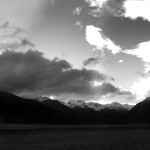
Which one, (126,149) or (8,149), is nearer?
(126,149)

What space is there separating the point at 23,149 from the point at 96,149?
38.4ft

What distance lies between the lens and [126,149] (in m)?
46.6

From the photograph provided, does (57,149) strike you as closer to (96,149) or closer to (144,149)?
(96,149)

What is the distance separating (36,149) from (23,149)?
2.35m

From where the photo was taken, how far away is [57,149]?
1932 inches

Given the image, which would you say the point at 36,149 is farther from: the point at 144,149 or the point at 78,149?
the point at 144,149

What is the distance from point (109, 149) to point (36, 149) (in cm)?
1133

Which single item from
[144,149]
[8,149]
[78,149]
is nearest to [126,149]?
[144,149]

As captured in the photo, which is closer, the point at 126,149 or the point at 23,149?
the point at 126,149

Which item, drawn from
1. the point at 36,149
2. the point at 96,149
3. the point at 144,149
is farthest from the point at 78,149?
the point at 144,149

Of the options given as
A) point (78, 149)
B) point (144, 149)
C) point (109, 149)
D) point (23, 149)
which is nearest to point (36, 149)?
point (23, 149)

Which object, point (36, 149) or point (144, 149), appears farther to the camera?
point (36, 149)

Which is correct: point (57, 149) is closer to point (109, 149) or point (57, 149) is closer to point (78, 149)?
point (78, 149)

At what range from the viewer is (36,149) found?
4956 centimetres
